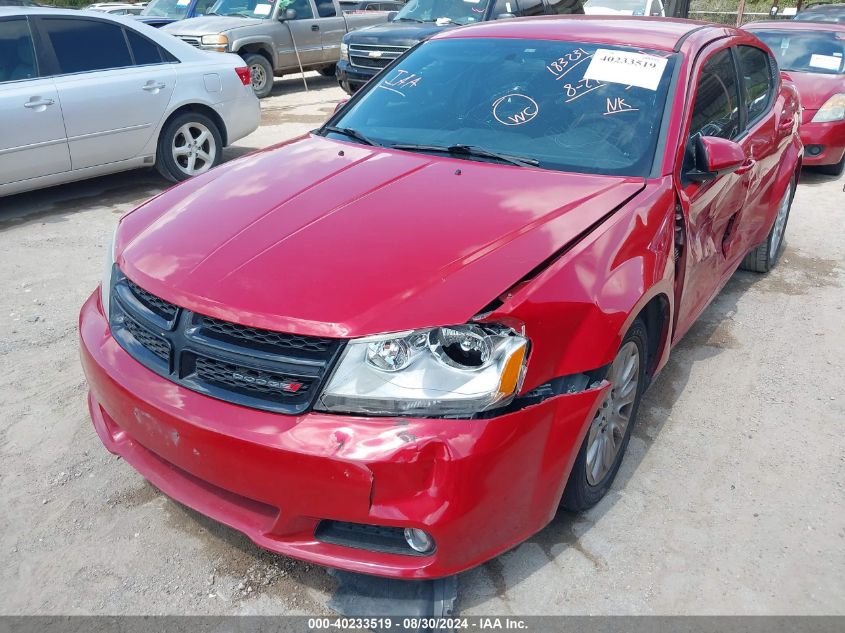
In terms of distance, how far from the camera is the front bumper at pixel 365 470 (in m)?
2.00

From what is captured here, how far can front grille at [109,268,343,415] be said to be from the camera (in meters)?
2.10

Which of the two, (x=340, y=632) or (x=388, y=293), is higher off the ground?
(x=388, y=293)

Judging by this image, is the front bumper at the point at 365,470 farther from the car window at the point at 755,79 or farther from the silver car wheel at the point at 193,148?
the silver car wheel at the point at 193,148

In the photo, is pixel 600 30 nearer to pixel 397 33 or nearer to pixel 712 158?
pixel 712 158

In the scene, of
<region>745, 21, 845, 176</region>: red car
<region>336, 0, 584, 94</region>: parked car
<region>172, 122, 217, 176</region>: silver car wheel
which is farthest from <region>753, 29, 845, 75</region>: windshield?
<region>172, 122, 217, 176</region>: silver car wheel

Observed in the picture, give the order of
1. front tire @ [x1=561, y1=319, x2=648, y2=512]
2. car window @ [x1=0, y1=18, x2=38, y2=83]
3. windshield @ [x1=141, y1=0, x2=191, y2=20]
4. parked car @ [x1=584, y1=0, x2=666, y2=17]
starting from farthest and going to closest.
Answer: windshield @ [x1=141, y1=0, x2=191, y2=20]
parked car @ [x1=584, y1=0, x2=666, y2=17]
car window @ [x1=0, y1=18, x2=38, y2=83]
front tire @ [x1=561, y1=319, x2=648, y2=512]

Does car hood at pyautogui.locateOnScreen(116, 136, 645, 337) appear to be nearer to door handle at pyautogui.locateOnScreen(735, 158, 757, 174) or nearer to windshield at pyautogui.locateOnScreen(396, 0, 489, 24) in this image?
door handle at pyautogui.locateOnScreen(735, 158, 757, 174)

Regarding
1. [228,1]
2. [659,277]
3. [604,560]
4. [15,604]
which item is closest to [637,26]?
[659,277]

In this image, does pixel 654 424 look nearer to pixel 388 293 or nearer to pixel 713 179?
pixel 713 179

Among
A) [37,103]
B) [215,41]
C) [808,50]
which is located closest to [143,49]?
[37,103]

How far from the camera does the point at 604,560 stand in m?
2.57

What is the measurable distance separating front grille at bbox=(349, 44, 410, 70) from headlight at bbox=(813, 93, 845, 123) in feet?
16.4

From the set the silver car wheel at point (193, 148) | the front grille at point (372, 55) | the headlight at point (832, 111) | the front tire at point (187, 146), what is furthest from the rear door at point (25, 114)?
the headlight at point (832, 111)

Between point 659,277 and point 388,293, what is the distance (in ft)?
3.69
